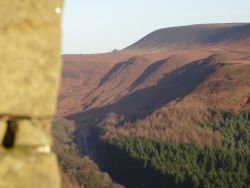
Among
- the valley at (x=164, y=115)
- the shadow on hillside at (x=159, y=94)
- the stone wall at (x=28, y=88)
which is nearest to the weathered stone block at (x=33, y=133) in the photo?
the stone wall at (x=28, y=88)

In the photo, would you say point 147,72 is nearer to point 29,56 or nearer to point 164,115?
point 164,115

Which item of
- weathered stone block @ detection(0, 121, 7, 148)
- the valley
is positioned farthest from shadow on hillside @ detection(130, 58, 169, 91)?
weathered stone block @ detection(0, 121, 7, 148)

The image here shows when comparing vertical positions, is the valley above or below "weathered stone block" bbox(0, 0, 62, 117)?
below

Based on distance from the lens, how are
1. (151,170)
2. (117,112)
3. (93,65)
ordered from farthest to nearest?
1. (93,65)
2. (117,112)
3. (151,170)

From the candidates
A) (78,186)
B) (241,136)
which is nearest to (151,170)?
(78,186)

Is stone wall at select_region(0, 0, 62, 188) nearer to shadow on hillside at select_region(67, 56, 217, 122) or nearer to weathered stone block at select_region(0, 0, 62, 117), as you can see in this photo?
weathered stone block at select_region(0, 0, 62, 117)

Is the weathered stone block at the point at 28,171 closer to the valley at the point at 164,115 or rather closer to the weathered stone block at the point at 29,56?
the weathered stone block at the point at 29,56

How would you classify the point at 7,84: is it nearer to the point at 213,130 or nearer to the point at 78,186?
the point at 78,186
